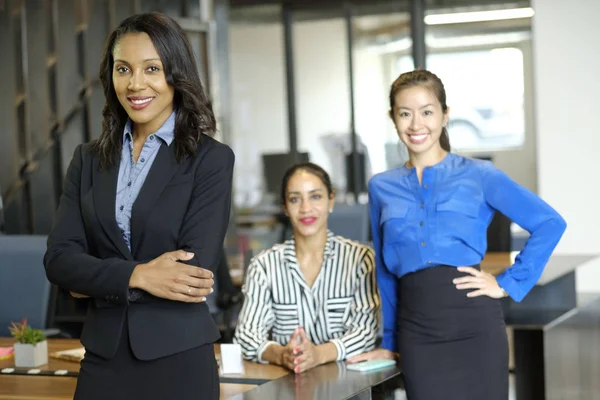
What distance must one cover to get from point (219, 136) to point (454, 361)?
4856 mm

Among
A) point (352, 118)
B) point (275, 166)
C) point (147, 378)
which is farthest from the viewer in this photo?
point (275, 166)

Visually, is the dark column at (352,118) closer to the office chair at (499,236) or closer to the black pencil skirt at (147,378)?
→ the office chair at (499,236)

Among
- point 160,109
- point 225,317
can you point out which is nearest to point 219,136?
point 225,317

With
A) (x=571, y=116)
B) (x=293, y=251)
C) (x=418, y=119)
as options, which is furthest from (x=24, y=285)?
(x=571, y=116)

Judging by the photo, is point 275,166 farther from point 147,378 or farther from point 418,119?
point 147,378

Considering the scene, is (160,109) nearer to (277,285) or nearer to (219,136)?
(277,285)

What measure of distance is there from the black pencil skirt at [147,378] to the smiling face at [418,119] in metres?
1.34

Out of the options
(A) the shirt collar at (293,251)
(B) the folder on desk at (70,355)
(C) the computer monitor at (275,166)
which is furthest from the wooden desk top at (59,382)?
(C) the computer monitor at (275,166)

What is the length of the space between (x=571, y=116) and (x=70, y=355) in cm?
520

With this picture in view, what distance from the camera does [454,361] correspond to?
284 cm

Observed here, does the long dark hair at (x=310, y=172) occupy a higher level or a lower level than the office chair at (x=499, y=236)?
higher

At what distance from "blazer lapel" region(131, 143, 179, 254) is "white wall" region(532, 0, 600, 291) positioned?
602 centimetres

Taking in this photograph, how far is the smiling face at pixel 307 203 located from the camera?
350 cm

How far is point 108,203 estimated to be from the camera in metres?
1.83
